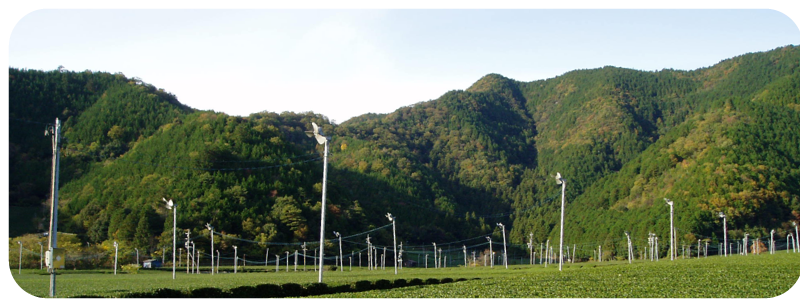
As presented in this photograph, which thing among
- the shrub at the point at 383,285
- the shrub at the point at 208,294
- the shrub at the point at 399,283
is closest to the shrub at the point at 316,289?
the shrub at the point at 208,294

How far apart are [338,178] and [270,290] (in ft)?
400

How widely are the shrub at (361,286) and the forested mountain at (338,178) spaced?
205ft

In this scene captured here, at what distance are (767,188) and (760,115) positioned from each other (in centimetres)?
3502

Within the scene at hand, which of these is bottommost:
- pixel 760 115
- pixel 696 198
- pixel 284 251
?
pixel 284 251

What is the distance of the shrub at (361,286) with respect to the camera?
28.0 metres

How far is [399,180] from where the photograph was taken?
159 m

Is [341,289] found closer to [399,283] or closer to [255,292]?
[255,292]

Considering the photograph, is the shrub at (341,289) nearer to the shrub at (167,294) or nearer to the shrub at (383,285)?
the shrub at (383,285)

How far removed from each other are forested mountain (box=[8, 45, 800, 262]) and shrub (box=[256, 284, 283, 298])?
64.9 m

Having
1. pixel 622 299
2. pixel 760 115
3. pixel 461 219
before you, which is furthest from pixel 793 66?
pixel 622 299

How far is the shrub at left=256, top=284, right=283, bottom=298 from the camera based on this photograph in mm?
25281

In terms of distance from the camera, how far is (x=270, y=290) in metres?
25.5

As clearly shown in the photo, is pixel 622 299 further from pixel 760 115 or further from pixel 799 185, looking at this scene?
pixel 760 115

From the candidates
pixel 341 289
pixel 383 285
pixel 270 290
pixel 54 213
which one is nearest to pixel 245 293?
pixel 270 290
